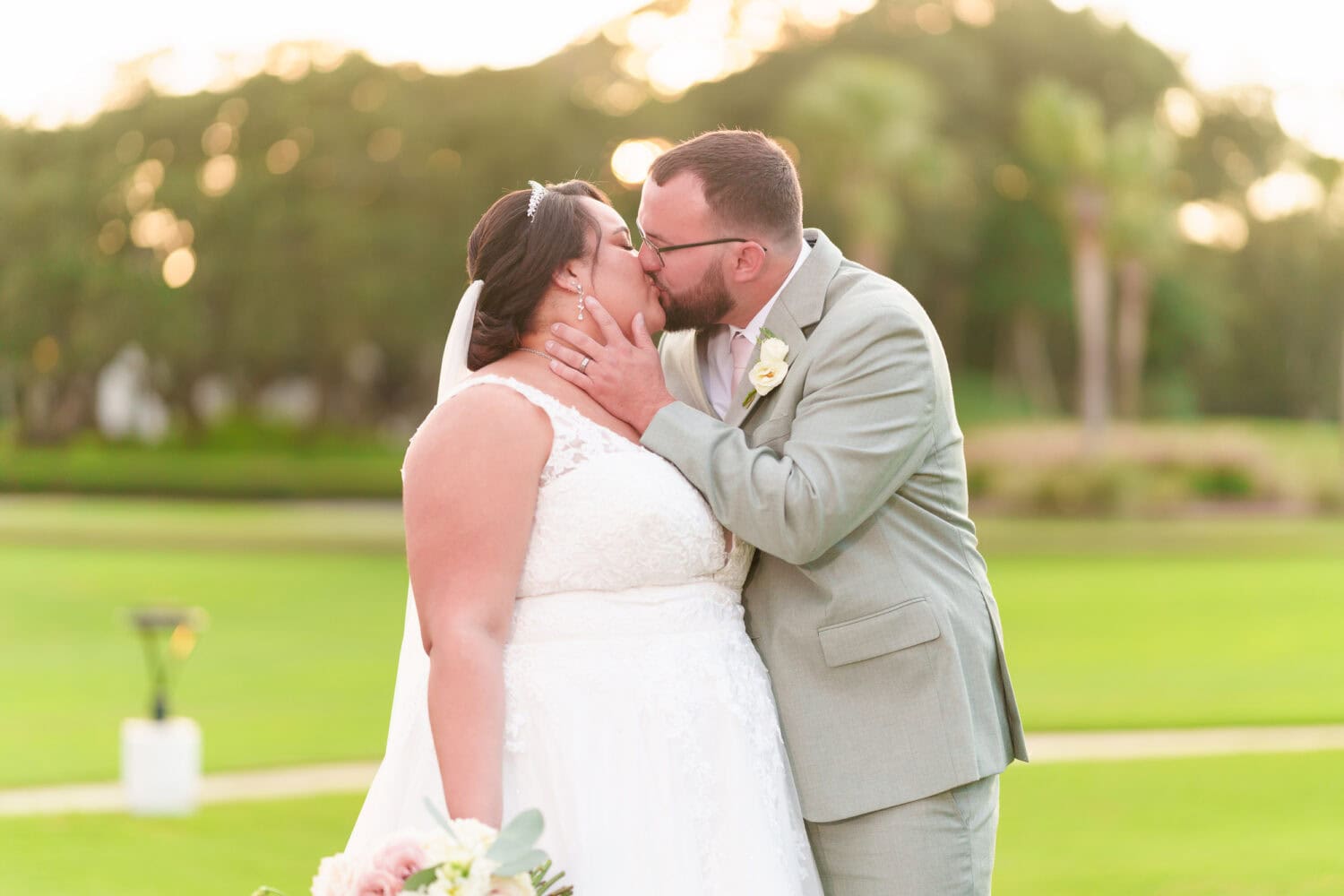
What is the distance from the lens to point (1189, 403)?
58.5m

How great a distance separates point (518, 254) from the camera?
3.49m

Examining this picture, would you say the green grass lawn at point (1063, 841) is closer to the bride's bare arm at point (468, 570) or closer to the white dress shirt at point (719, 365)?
the white dress shirt at point (719, 365)

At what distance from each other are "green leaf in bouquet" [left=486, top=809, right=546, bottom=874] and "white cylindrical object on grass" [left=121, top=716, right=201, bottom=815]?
23.0 ft

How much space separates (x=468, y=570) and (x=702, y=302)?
0.89m

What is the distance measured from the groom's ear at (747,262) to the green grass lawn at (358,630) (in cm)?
806

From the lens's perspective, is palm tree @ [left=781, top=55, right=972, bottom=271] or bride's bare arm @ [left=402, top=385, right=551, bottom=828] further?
palm tree @ [left=781, top=55, right=972, bottom=271]

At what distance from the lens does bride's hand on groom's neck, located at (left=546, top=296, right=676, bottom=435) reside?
11.4ft

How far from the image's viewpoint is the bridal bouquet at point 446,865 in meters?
2.68

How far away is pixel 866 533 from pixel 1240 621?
683 inches

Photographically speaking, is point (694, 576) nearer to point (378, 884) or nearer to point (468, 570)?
point (468, 570)

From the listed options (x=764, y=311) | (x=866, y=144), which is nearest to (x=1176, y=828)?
(x=764, y=311)

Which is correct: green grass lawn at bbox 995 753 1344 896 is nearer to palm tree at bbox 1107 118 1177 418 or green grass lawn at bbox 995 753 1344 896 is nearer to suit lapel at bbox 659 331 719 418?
suit lapel at bbox 659 331 719 418

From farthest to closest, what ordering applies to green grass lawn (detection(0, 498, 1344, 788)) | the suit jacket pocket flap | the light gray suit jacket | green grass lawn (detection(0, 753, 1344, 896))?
green grass lawn (detection(0, 498, 1344, 788)) < green grass lawn (detection(0, 753, 1344, 896)) < the suit jacket pocket flap < the light gray suit jacket

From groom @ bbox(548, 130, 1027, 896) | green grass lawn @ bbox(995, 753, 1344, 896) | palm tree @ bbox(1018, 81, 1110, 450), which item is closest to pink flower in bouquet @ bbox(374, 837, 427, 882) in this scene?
groom @ bbox(548, 130, 1027, 896)
